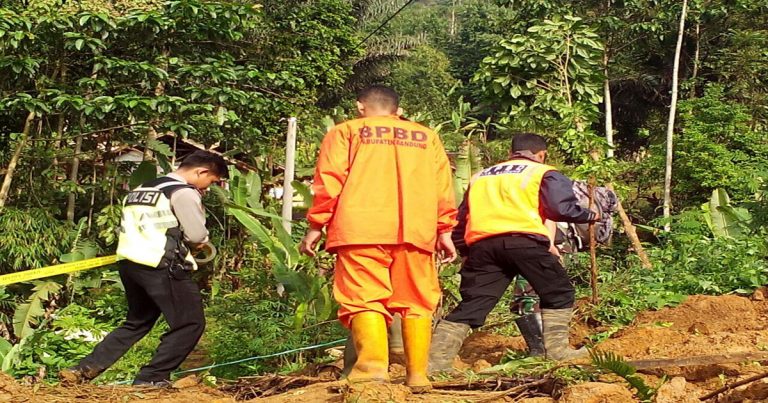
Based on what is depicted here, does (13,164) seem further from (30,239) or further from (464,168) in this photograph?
(464,168)

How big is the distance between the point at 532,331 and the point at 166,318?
2.29m

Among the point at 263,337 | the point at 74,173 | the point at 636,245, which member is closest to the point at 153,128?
the point at 74,173

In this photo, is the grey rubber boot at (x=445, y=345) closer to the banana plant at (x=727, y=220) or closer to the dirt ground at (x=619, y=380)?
the dirt ground at (x=619, y=380)

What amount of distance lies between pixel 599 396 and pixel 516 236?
1.55 meters

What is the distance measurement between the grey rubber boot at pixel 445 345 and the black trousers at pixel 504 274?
0.05 meters

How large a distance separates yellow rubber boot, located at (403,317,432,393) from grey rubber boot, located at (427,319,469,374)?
0.60 metres

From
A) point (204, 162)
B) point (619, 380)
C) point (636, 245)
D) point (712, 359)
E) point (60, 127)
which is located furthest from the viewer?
point (636, 245)

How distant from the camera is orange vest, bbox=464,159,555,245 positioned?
16.2ft

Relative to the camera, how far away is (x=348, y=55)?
20422 millimetres

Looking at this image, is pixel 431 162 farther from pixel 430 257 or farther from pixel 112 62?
pixel 112 62

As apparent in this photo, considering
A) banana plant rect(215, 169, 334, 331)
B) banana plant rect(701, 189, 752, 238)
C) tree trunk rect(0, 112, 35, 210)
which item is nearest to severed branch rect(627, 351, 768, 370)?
banana plant rect(215, 169, 334, 331)

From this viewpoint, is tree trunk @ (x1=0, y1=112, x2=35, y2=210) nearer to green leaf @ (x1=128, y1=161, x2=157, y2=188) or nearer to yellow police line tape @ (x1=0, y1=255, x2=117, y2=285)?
green leaf @ (x1=128, y1=161, x2=157, y2=188)

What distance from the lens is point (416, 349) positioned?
426 cm

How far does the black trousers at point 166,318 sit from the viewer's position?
5035 mm
